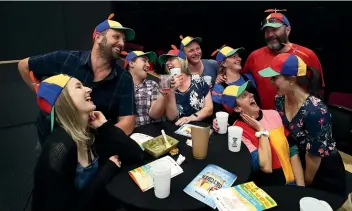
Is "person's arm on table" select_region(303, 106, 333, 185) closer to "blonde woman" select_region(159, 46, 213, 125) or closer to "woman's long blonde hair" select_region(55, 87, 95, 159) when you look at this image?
"blonde woman" select_region(159, 46, 213, 125)

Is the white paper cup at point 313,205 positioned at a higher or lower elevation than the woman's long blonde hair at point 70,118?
lower

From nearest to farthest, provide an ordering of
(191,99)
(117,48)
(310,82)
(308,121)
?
(308,121) < (310,82) < (117,48) < (191,99)

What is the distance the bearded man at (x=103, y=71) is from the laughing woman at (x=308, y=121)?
1.13 metres

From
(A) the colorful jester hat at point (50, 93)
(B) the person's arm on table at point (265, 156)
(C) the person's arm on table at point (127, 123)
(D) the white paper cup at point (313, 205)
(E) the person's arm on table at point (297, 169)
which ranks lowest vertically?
(E) the person's arm on table at point (297, 169)

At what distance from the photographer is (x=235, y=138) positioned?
1979mm

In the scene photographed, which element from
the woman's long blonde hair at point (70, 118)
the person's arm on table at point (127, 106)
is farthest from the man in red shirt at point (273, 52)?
the woman's long blonde hair at point (70, 118)

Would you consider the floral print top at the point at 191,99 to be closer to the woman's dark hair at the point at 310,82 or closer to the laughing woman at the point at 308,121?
the laughing woman at the point at 308,121

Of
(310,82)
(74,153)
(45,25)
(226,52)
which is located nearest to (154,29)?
(45,25)

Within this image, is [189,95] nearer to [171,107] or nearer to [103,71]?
[171,107]

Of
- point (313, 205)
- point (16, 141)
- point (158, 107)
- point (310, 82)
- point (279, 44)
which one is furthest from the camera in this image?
point (16, 141)

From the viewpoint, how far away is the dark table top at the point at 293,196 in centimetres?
151

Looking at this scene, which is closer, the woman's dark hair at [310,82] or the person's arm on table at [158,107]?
the woman's dark hair at [310,82]

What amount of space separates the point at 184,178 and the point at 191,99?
119 centimetres

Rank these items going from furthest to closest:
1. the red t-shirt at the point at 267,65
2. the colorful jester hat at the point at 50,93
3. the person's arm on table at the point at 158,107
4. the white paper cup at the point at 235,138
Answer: the red t-shirt at the point at 267,65 < the person's arm on table at the point at 158,107 < the white paper cup at the point at 235,138 < the colorful jester hat at the point at 50,93
